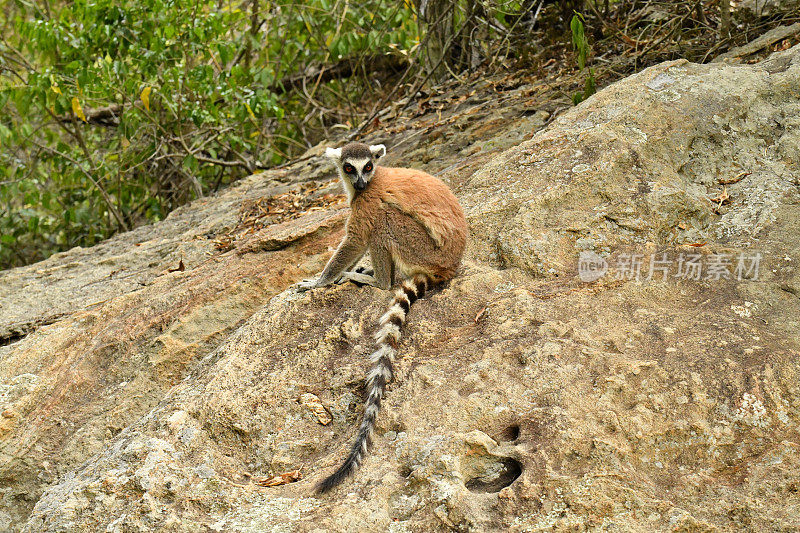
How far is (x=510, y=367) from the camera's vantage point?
3207mm

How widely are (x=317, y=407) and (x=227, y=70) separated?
25.8 feet

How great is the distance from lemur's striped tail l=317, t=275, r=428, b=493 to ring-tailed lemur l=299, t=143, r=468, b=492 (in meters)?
0.01

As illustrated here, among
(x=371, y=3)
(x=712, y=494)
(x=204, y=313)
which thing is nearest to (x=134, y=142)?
(x=371, y=3)

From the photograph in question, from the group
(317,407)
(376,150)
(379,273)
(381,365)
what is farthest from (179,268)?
(381,365)

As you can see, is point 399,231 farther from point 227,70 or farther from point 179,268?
point 227,70

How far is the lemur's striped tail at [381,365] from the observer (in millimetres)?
2894

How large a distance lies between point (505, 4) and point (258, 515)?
19.9 feet

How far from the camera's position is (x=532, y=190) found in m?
4.61

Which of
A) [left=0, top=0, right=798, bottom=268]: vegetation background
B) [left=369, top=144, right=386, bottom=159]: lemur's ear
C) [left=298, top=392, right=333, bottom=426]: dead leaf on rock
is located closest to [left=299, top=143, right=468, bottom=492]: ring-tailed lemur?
[left=369, top=144, right=386, bottom=159]: lemur's ear

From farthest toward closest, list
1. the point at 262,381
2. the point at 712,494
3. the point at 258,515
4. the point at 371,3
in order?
the point at 371,3, the point at 262,381, the point at 258,515, the point at 712,494

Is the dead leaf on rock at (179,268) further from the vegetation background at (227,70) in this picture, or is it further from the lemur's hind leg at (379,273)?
the vegetation background at (227,70)

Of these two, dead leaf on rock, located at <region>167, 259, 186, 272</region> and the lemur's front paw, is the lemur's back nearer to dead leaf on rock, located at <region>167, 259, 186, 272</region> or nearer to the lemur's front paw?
the lemur's front paw

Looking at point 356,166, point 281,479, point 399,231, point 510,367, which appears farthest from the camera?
point 356,166

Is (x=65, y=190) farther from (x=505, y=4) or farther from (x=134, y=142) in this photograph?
(x=505, y=4)
